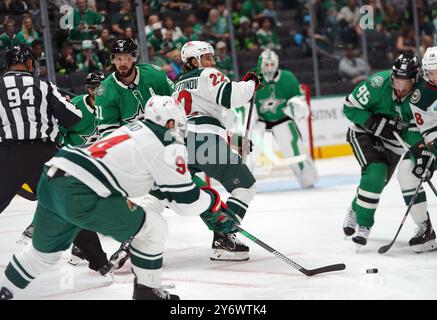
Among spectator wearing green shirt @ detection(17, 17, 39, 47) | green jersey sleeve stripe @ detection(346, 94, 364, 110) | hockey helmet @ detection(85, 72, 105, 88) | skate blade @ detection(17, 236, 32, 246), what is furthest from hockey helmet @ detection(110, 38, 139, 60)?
spectator wearing green shirt @ detection(17, 17, 39, 47)

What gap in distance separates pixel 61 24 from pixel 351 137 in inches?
130

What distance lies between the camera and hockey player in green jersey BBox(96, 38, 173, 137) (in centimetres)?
442

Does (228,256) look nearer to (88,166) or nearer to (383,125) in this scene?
(383,125)

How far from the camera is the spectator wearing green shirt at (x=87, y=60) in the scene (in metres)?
7.09

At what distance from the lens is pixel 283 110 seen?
288 inches

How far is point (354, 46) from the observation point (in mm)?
9586

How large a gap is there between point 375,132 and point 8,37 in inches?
132

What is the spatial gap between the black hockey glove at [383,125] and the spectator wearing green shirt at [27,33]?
11.2ft

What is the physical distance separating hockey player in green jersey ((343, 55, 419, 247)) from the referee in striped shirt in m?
1.55

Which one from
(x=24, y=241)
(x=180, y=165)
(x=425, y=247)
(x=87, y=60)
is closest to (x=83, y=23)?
(x=87, y=60)

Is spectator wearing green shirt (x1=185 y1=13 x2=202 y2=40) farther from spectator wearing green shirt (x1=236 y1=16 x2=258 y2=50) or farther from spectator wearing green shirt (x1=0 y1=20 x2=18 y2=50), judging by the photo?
spectator wearing green shirt (x1=0 y1=20 x2=18 y2=50)

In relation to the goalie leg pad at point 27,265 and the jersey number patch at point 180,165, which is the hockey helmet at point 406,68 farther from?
the goalie leg pad at point 27,265

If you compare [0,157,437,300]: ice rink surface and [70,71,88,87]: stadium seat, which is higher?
[70,71,88,87]: stadium seat
